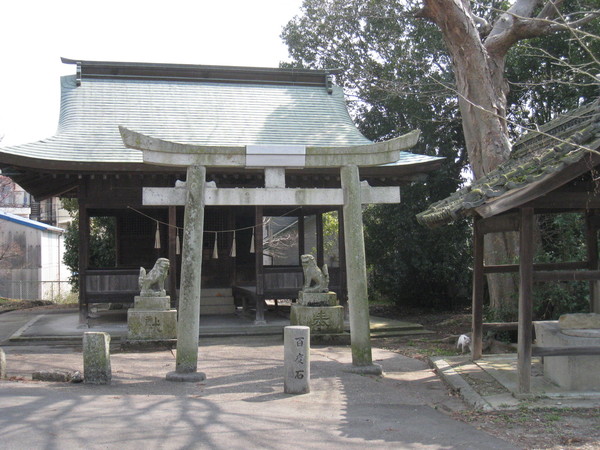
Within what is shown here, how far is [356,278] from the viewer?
9.48m

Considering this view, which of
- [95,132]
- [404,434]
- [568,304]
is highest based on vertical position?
[95,132]

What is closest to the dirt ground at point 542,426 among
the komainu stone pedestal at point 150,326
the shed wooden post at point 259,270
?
the komainu stone pedestal at point 150,326

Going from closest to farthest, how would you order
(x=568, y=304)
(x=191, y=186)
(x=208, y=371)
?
(x=191, y=186) < (x=208, y=371) < (x=568, y=304)

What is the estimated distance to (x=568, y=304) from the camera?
11.9m

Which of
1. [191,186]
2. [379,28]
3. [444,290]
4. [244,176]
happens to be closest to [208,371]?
[191,186]

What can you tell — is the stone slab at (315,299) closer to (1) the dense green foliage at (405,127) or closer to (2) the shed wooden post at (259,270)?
(2) the shed wooden post at (259,270)

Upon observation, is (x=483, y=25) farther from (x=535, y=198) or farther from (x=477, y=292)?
(x=535, y=198)

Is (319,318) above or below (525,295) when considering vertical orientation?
below

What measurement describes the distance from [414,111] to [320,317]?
33.9 feet

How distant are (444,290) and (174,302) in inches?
415

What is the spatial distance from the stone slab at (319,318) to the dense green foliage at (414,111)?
25.4 ft

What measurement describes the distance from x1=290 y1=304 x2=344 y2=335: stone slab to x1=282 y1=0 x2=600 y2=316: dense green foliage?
774 cm

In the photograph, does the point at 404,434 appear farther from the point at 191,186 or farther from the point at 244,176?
the point at 244,176

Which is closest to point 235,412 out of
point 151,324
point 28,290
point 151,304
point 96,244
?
point 151,324
